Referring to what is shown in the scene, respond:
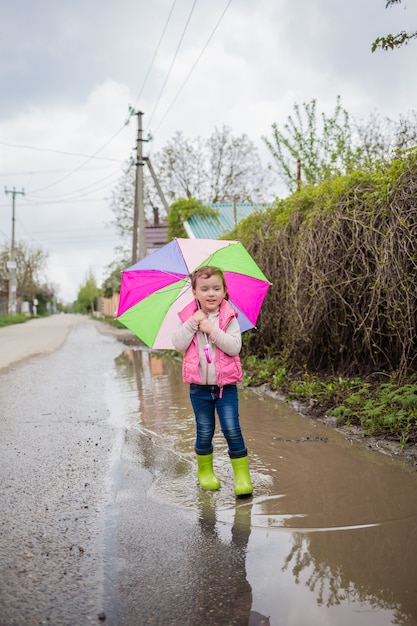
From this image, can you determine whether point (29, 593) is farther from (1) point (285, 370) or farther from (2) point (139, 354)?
(2) point (139, 354)

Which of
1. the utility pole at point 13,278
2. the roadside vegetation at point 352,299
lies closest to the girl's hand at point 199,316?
the roadside vegetation at point 352,299

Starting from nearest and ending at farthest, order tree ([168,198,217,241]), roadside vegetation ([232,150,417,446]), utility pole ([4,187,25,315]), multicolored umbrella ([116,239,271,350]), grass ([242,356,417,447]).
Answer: multicolored umbrella ([116,239,271,350]) → grass ([242,356,417,447]) → roadside vegetation ([232,150,417,446]) → tree ([168,198,217,241]) → utility pole ([4,187,25,315])

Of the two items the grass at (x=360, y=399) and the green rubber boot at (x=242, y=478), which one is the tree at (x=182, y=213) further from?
the green rubber boot at (x=242, y=478)

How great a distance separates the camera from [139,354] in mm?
16500

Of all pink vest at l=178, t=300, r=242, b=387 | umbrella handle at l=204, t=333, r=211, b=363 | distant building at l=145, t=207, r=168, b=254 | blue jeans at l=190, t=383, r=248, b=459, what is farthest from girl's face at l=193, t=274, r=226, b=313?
distant building at l=145, t=207, r=168, b=254

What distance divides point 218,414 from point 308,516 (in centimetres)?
94

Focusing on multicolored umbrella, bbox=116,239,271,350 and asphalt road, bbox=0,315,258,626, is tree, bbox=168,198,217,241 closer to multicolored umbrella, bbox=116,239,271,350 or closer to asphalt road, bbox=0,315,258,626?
asphalt road, bbox=0,315,258,626

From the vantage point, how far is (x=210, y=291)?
425 cm

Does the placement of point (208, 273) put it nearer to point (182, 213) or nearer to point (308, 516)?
point (308, 516)

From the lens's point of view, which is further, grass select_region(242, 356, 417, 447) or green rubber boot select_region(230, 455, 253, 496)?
grass select_region(242, 356, 417, 447)

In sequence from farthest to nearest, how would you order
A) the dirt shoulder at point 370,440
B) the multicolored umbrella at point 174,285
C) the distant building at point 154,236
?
the distant building at point 154,236 → the dirt shoulder at point 370,440 → the multicolored umbrella at point 174,285

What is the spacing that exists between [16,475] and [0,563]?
1707 mm

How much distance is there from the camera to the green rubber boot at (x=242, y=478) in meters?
4.16

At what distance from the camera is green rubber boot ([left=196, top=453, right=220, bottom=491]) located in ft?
14.2
